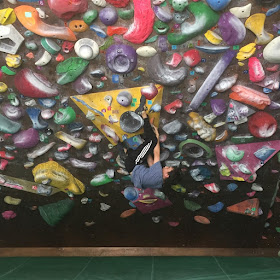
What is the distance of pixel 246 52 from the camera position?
6.35 feet

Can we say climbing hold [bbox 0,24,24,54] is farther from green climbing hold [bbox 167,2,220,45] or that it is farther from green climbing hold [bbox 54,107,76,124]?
green climbing hold [bbox 167,2,220,45]

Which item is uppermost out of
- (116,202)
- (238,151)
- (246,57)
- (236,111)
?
(246,57)

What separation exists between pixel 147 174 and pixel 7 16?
1.34 metres

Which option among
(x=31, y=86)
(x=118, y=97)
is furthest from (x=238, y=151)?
(x=31, y=86)

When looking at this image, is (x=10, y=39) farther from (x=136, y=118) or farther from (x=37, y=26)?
(x=136, y=118)

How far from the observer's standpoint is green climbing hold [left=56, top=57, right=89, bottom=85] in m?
2.04

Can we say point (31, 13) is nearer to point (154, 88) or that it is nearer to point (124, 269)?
point (154, 88)

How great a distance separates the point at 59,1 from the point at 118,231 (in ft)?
6.42

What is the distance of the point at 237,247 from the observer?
2.83 m

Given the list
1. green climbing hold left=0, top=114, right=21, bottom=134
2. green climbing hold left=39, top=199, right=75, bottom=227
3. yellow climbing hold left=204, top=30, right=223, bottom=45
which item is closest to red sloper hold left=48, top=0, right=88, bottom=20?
yellow climbing hold left=204, top=30, right=223, bottom=45

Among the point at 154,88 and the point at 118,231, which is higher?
the point at 154,88

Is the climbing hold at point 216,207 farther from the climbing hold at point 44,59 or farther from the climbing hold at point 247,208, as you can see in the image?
the climbing hold at point 44,59

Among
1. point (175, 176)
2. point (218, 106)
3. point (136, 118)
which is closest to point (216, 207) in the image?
point (175, 176)

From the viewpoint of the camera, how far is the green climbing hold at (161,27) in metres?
1.89
